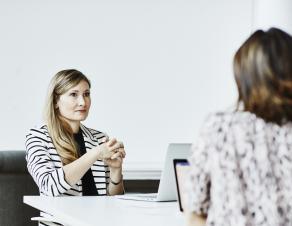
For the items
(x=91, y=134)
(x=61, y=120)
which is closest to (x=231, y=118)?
(x=61, y=120)

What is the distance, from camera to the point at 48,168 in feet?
11.7

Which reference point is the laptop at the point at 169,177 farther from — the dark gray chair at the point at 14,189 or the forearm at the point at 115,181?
the dark gray chair at the point at 14,189

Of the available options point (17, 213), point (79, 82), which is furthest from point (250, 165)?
point (17, 213)

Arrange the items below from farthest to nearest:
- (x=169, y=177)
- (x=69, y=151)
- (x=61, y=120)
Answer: (x=61, y=120) → (x=69, y=151) → (x=169, y=177)

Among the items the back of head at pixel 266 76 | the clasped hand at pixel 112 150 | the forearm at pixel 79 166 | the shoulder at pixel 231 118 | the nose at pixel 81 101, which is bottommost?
the forearm at pixel 79 166

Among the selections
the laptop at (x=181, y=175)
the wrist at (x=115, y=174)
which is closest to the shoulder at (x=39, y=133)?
the wrist at (x=115, y=174)

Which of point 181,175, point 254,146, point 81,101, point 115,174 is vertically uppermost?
point 254,146

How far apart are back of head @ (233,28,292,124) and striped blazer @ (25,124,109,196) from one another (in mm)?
1844

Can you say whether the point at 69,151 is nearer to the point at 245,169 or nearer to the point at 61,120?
the point at 61,120

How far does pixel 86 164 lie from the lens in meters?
3.47

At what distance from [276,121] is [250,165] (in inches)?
5.1

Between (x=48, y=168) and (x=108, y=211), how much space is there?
0.75m

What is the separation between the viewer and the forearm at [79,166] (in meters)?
3.46

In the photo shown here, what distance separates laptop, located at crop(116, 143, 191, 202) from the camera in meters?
2.93
